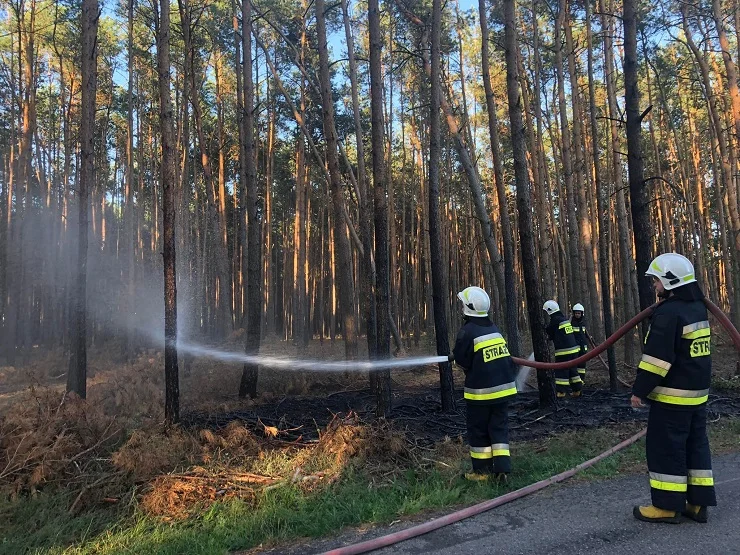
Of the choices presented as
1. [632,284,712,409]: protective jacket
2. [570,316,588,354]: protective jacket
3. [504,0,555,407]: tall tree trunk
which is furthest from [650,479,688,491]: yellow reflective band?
[570,316,588,354]: protective jacket

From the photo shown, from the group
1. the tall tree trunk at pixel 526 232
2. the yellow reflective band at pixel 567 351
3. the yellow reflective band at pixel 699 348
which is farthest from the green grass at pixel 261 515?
the yellow reflective band at pixel 567 351

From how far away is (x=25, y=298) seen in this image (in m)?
21.9

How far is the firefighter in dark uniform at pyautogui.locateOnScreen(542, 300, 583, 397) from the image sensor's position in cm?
992

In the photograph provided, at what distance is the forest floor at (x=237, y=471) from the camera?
3863 mm

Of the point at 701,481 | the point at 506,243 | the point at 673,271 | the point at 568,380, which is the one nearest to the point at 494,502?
the point at 701,481

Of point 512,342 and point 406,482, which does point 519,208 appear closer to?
point 512,342

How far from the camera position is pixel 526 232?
838 centimetres

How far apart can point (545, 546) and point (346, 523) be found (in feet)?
4.97

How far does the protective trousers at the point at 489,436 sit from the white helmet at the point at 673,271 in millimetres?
1768

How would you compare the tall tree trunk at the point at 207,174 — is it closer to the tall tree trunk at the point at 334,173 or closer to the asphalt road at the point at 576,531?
the tall tree trunk at the point at 334,173

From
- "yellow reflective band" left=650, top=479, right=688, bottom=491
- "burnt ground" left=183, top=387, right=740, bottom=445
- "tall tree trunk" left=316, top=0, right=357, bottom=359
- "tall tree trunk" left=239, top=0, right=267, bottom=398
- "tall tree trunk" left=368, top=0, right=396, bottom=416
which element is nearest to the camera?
"yellow reflective band" left=650, top=479, right=688, bottom=491

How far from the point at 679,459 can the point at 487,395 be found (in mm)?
A: 1588

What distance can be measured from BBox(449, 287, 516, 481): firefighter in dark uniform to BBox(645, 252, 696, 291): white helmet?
1556 millimetres

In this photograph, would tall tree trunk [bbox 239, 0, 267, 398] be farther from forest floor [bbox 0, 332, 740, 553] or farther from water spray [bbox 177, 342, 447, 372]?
forest floor [bbox 0, 332, 740, 553]
